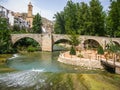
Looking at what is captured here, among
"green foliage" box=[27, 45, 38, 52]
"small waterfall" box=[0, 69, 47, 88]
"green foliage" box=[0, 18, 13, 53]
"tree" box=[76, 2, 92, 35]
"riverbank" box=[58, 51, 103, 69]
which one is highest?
"tree" box=[76, 2, 92, 35]

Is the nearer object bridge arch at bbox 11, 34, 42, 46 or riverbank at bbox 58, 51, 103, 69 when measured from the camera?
riverbank at bbox 58, 51, 103, 69

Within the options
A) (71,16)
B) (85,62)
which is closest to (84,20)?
(71,16)

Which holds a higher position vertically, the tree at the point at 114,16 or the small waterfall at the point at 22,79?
the tree at the point at 114,16

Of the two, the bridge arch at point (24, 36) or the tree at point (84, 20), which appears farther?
the tree at point (84, 20)

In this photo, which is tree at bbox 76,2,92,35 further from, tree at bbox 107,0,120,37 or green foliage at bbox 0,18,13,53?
green foliage at bbox 0,18,13,53

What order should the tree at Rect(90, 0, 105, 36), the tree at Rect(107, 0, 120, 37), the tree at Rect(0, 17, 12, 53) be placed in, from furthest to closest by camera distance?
the tree at Rect(90, 0, 105, 36), the tree at Rect(107, 0, 120, 37), the tree at Rect(0, 17, 12, 53)

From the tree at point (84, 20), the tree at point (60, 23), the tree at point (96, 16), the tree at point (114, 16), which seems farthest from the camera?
the tree at point (60, 23)

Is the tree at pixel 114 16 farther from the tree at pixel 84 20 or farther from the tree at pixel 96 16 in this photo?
the tree at pixel 84 20

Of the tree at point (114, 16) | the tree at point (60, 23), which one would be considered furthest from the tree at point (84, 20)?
the tree at point (60, 23)

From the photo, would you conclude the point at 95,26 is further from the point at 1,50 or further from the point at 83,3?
the point at 1,50

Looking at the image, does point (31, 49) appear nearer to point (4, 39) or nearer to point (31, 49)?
point (31, 49)

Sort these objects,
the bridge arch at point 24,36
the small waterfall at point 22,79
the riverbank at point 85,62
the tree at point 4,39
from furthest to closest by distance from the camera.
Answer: the bridge arch at point 24,36 → the tree at point 4,39 → the riverbank at point 85,62 → the small waterfall at point 22,79

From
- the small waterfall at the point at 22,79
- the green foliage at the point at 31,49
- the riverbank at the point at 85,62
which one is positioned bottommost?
the small waterfall at the point at 22,79

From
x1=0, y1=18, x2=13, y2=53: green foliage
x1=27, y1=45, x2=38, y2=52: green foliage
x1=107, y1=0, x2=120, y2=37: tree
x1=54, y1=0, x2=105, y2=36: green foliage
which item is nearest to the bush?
x1=27, y1=45, x2=38, y2=52: green foliage
